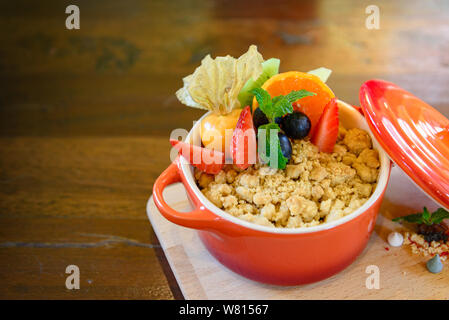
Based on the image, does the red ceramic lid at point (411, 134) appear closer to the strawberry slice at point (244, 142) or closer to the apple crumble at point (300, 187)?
the apple crumble at point (300, 187)

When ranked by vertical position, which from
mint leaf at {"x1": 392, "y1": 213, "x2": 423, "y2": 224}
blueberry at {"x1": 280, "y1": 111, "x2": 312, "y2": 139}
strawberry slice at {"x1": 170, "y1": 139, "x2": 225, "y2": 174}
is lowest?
mint leaf at {"x1": 392, "y1": 213, "x2": 423, "y2": 224}

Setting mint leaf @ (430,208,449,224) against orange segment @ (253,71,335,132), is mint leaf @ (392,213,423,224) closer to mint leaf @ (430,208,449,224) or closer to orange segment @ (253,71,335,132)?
mint leaf @ (430,208,449,224)

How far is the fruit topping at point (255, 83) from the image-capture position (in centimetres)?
80

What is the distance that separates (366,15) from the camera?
149 cm

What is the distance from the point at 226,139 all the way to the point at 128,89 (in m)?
0.54

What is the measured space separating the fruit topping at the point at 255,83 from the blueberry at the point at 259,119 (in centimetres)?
6

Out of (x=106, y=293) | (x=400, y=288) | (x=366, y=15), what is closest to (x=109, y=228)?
(x=106, y=293)

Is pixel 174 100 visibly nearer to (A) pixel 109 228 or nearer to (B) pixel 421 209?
(A) pixel 109 228

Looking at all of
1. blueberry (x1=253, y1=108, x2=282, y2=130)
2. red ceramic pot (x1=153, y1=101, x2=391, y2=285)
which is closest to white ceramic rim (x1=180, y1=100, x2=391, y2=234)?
red ceramic pot (x1=153, y1=101, x2=391, y2=285)

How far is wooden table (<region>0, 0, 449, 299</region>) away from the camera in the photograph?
0.81 metres

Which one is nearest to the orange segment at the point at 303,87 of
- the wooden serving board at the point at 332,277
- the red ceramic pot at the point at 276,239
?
the red ceramic pot at the point at 276,239

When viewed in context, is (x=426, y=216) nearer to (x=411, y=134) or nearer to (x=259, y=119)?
(x=411, y=134)

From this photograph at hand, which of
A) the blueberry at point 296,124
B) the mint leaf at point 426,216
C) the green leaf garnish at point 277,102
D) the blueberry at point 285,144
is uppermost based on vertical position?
the green leaf garnish at point 277,102

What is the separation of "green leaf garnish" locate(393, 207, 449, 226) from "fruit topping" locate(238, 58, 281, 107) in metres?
0.32
